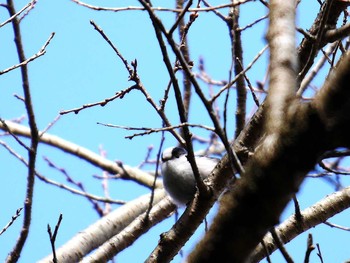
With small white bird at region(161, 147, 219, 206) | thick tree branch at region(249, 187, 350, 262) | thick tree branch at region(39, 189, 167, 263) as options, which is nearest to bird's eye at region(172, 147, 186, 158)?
small white bird at region(161, 147, 219, 206)

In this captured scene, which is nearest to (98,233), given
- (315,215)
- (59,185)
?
(59,185)

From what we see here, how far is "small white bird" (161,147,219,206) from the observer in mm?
3449

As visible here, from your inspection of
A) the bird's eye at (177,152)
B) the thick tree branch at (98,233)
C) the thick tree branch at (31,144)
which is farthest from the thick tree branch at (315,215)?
the bird's eye at (177,152)

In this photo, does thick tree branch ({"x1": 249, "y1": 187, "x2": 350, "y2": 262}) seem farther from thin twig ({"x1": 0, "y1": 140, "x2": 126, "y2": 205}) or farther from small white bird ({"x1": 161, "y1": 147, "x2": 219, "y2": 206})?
thin twig ({"x1": 0, "y1": 140, "x2": 126, "y2": 205})

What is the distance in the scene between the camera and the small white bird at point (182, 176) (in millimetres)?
3449

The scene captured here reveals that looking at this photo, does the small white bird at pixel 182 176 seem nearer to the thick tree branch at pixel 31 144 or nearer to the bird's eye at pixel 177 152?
the bird's eye at pixel 177 152

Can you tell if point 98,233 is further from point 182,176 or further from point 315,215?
point 315,215

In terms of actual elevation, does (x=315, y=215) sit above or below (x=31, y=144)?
below

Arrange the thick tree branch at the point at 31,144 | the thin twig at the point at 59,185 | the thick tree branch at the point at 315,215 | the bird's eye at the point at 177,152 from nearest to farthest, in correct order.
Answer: the thick tree branch at the point at 315,215 < the thick tree branch at the point at 31,144 < the thin twig at the point at 59,185 < the bird's eye at the point at 177,152

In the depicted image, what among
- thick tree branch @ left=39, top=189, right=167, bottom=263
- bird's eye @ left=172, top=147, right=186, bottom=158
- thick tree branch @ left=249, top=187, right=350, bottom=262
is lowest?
thick tree branch @ left=249, top=187, right=350, bottom=262

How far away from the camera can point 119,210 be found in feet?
11.7

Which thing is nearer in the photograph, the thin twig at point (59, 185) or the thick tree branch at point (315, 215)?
the thick tree branch at point (315, 215)

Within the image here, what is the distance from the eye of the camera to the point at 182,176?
3.55 m

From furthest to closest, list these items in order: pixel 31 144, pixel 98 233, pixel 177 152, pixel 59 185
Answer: pixel 177 152 < pixel 59 185 < pixel 98 233 < pixel 31 144
